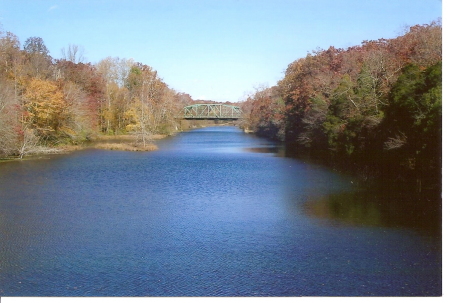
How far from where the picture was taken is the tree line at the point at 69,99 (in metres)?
25.6

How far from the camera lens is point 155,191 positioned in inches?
597

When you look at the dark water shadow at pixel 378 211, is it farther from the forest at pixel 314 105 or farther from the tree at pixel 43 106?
the tree at pixel 43 106

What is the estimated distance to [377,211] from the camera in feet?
39.7

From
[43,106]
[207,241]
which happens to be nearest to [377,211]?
[207,241]

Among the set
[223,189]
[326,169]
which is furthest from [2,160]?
[326,169]

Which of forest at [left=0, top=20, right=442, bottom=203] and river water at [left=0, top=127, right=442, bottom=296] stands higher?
forest at [left=0, top=20, right=442, bottom=203]

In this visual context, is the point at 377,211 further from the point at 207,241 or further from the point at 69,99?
the point at 69,99

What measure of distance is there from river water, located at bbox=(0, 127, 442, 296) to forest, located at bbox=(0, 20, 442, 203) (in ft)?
6.73

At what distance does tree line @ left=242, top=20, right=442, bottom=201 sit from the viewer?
495 inches

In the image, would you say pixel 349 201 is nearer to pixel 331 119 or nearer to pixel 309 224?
pixel 309 224

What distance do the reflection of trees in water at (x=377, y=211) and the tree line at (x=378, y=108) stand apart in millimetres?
863

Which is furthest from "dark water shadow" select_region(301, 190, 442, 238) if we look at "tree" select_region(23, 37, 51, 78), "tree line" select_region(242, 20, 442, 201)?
"tree" select_region(23, 37, 51, 78)

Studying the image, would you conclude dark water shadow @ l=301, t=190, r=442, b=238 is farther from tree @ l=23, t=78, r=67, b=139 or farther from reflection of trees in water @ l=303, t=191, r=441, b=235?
tree @ l=23, t=78, r=67, b=139

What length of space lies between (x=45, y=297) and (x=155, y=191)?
8.31 metres
